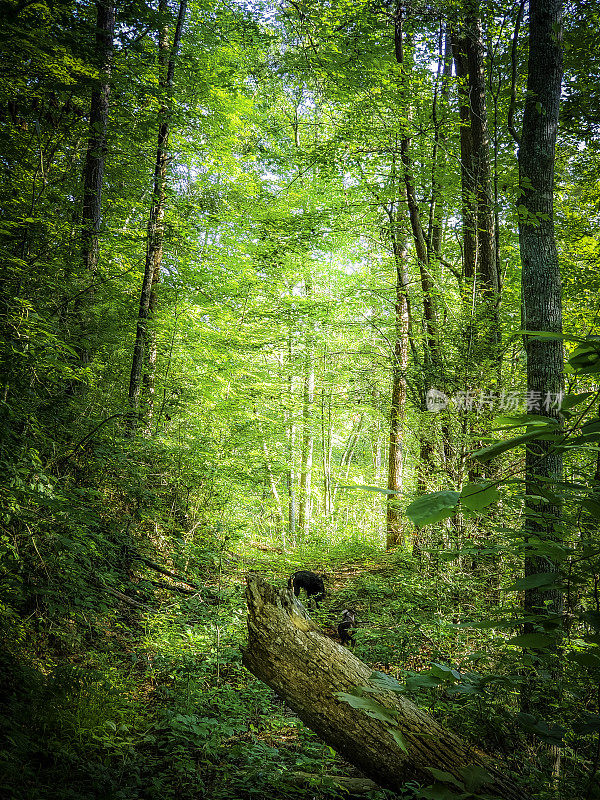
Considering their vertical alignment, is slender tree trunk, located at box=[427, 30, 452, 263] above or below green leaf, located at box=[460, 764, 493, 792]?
above

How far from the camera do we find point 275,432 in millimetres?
10359

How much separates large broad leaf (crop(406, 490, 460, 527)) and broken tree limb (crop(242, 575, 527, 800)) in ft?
6.24

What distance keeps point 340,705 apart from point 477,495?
2732 millimetres

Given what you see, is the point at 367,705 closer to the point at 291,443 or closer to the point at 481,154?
the point at 481,154

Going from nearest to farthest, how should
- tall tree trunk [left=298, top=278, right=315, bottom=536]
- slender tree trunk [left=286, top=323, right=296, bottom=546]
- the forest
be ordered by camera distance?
the forest, slender tree trunk [left=286, top=323, right=296, bottom=546], tall tree trunk [left=298, top=278, right=315, bottom=536]

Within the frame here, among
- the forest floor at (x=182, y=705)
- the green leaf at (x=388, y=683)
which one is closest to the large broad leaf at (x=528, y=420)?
the green leaf at (x=388, y=683)

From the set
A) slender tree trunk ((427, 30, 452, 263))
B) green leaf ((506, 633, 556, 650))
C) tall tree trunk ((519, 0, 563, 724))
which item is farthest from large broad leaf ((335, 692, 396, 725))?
slender tree trunk ((427, 30, 452, 263))

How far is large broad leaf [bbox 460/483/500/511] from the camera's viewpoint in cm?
88

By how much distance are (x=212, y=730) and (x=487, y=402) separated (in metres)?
3.98

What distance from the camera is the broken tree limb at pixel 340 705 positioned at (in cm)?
256

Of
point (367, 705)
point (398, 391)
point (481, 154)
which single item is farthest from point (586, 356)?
point (398, 391)

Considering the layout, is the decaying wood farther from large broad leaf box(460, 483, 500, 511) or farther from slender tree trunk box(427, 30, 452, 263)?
slender tree trunk box(427, 30, 452, 263)

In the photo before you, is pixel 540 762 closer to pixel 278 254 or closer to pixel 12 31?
pixel 12 31

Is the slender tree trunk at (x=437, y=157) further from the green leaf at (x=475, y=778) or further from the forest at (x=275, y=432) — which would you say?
the green leaf at (x=475, y=778)
